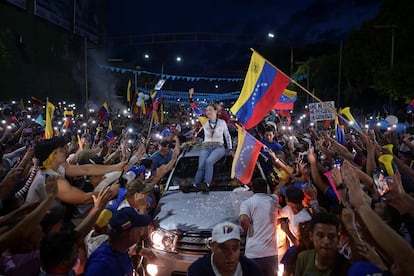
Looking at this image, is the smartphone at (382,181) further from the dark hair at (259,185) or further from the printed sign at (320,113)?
the printed sign at (320,113)

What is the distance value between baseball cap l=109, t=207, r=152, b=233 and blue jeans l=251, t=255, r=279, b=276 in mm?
1689

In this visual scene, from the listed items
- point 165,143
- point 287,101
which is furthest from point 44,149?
point 287,101

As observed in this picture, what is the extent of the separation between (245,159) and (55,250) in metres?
4.00

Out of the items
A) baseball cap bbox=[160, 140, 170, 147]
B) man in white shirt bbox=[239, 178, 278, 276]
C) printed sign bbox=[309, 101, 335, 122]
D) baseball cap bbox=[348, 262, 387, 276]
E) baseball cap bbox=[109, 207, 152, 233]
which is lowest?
man in white shirt bbox=[239, 178, 278, 276]

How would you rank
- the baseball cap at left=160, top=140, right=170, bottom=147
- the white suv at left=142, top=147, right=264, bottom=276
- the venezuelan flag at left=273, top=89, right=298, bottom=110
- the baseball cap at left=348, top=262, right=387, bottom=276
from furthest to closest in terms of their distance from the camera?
the venezuelan flag at left=273, top=89, right=298, bottom=110 → the baseball cap at left=160, top=140, right=170, bottom=147 → the white suv at left=142, top=147, right=264, bottom=276 → the baseball cap at left=348, top=262, right=387, bottom=276

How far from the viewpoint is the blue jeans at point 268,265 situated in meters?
4.54

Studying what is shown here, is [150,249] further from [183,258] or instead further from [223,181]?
[223,181]

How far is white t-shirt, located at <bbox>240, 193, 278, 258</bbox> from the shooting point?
14.9 ft

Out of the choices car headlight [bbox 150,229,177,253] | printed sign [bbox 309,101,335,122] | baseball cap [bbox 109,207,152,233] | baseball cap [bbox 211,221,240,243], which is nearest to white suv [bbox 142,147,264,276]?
car headlight [bbox 150,229,177,253]

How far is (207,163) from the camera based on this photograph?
6691 mm

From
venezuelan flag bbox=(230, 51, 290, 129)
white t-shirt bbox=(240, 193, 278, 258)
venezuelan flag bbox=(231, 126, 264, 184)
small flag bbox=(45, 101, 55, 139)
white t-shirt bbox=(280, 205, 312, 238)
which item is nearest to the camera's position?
white t-shirt bbox=(280, 205, 312, 238)

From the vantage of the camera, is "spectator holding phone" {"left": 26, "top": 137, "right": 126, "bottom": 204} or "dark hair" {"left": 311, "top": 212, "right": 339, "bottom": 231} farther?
"spectator holding phone" {"left": 26, "top": 137, "right": 126, "bottom": 204}

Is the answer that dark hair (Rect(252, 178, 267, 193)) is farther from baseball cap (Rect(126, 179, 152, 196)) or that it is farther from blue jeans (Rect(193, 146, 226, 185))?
blue jeans (Rect(193, 146, 226, 185))

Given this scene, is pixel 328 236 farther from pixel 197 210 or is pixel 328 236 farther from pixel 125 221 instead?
pixel 197 210
